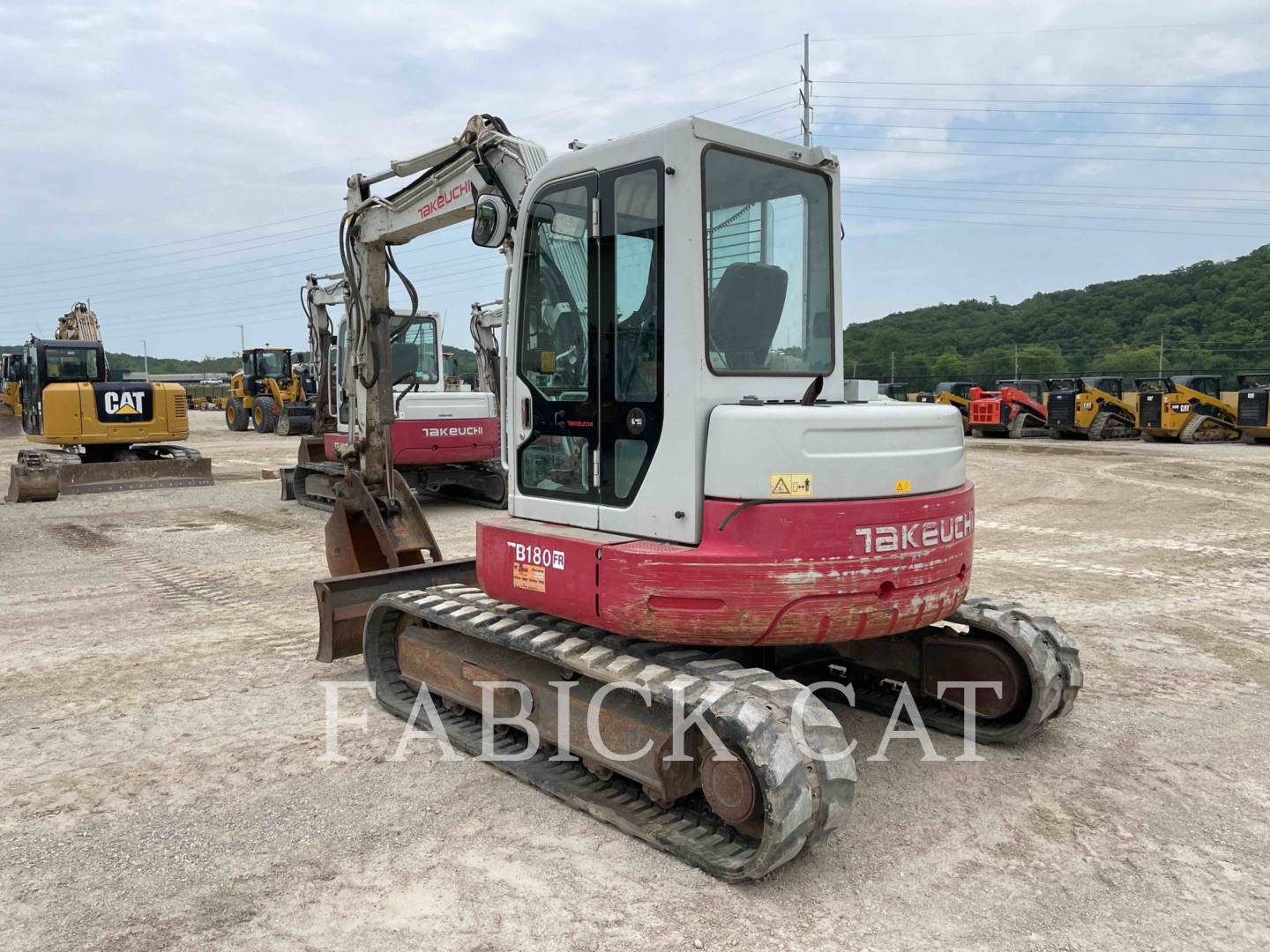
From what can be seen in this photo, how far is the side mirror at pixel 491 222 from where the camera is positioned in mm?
4770

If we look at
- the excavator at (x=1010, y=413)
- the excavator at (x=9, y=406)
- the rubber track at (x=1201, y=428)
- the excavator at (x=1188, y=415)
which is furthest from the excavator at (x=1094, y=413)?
the excavator at (x=9, y=406)

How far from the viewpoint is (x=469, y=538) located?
Answer: 10.7 meters

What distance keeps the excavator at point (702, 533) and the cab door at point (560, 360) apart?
0.5 inches

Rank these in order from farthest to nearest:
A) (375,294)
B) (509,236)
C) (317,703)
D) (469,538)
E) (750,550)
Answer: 1. (469,538)
2. (375,294)
3. (317,703)
4. (509,236)
5. (750,550)

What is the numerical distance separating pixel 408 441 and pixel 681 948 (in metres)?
9.86

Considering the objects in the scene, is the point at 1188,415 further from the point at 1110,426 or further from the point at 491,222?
the point at 491,222

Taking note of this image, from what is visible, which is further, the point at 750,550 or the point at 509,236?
the point at 509,236

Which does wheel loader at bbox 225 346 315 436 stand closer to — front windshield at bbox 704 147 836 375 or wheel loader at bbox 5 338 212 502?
wheel loader at bbox 5 338 212 502

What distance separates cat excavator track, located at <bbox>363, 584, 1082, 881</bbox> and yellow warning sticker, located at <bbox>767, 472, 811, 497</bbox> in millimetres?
699

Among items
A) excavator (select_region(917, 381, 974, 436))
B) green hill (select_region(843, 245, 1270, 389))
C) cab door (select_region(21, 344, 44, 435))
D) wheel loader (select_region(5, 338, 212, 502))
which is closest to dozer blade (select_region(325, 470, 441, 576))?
wheel loader (select_region(5, 338, 212, 502))

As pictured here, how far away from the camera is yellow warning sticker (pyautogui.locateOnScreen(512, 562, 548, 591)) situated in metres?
4.21

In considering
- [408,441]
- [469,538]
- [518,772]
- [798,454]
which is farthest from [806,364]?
[408,441]

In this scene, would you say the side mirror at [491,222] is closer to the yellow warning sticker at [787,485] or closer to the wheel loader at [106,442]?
the yellow warning sticker at [787,485]

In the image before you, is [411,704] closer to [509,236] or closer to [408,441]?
[509,236]
